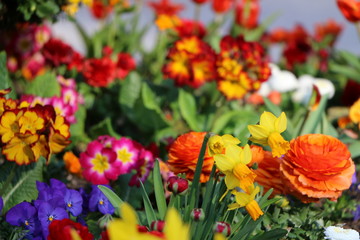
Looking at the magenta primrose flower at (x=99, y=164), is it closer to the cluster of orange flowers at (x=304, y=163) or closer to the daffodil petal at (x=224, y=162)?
the cluster of orange flowers at (x=304, y=163)

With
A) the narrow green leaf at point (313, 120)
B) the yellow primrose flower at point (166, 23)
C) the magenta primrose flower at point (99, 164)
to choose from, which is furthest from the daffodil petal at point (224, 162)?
the yellow primrose flower at point (166, 23)

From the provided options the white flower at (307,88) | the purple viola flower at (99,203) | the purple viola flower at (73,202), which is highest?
the purple viola flower at (73,202)

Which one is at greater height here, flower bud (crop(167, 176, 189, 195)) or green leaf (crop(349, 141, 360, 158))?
flower bud (crop(167, 176, 189, 195))

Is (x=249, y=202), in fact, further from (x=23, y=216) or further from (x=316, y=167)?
(x=23, y=216)

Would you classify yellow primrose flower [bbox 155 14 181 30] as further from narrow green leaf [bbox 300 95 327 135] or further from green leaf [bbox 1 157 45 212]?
green leaf [bbox 1 157 45 212]

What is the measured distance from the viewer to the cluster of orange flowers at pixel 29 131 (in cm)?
190

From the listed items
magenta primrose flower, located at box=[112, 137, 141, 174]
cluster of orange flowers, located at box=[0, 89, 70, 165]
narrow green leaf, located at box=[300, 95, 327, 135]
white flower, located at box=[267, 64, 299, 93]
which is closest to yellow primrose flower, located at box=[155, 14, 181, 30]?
white flower, located at box=[267, 64, 299, 93]

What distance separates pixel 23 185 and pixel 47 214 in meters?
0.50

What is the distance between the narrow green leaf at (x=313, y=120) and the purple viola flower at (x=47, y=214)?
1.40 meters

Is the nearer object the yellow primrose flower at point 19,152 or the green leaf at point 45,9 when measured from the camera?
the yellow primrose flower at point 19,152

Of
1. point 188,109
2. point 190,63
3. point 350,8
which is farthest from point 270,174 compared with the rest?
point 350,8

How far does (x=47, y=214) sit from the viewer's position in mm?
1794

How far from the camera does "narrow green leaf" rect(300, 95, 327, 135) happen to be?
274 centimetres

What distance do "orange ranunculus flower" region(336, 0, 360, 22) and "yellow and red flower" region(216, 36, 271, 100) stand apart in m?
0.62
